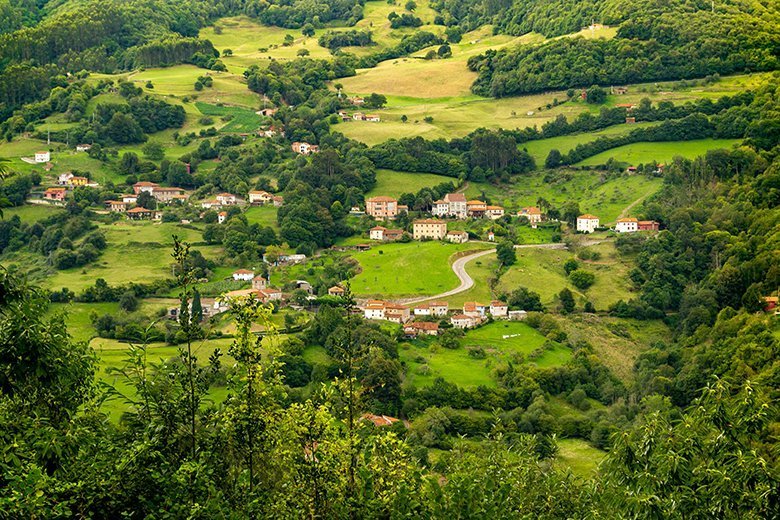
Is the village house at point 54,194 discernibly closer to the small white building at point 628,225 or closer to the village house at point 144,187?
the village house at point 144,187

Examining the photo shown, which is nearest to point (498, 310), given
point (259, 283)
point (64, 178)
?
point (259, 283)

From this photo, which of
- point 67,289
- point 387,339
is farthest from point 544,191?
point 67,289

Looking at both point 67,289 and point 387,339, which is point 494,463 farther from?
point 67,289

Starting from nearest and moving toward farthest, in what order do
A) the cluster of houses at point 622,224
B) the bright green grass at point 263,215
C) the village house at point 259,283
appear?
the village house at point 259,283
the cluster of houses at point 622,224
the bright green grass at point 263,215

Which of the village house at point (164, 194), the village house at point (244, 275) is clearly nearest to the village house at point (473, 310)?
the village house at point (244, 275)

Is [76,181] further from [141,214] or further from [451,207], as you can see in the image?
[451,207]

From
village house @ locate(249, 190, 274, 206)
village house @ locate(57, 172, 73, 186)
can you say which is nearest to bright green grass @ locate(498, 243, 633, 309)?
village house @ locate(249, 190, 274, 206)
